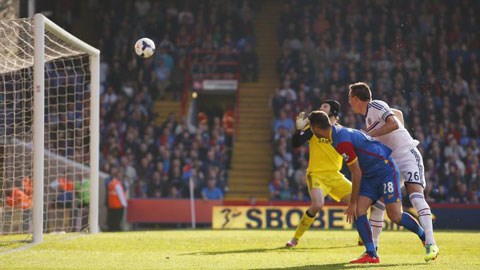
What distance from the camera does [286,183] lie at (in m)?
25.5

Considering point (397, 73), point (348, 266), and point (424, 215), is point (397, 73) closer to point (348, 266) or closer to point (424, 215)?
point (424, 215)

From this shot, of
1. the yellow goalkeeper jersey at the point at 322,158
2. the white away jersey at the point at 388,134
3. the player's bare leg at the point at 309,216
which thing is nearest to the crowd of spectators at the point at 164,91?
the yellow goalkeeper jersey at the point at 322,158

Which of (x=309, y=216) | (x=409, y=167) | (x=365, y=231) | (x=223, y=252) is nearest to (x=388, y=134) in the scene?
(x=409, y=167)

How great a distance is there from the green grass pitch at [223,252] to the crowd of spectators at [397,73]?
886 cm

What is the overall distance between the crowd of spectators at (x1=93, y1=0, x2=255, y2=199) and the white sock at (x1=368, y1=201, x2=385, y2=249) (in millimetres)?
13324

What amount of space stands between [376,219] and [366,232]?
3.91 ft

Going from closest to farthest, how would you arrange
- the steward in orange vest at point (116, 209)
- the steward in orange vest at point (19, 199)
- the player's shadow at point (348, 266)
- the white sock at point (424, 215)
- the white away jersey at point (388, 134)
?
the player's shadow at point (348, 266) < the white sock at point (424, 215) < the white away jersey at point (388, 134) < the steward in orange vest at point (19, 199) < the steward in orange vest at point (116, 209)

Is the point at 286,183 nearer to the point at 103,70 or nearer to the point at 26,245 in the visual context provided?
the point at 103,70

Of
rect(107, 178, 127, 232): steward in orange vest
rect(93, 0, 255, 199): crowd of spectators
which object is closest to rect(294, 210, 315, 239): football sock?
rect(107, 178, 127, 232): steward in orange vest

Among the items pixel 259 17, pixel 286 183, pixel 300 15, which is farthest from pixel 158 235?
pixel 259 17

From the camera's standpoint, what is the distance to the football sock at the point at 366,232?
→ 430 inches

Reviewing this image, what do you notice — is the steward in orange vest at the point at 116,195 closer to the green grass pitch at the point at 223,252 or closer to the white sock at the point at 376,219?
the green grass pitch at the point at 223,252

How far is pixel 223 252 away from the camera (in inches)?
509

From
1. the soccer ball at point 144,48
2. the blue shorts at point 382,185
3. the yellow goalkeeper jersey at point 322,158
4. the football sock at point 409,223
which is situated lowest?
the football sock at point 409,223
